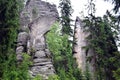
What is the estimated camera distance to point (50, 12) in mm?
33344

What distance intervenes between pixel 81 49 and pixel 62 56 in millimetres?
2220

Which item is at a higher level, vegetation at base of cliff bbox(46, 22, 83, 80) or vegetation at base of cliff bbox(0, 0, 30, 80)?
vegetation at base of cliff bbox(0, 0, 30, 80)

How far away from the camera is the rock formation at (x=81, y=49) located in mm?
28025

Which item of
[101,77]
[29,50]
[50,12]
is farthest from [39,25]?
[101,77]

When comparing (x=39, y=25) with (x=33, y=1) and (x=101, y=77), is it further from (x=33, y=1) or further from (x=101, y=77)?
(x=101, y=77)

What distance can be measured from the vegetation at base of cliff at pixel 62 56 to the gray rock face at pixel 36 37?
1646mm

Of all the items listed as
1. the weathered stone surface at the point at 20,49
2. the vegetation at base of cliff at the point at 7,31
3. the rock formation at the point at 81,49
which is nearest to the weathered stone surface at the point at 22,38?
the weathered stone surface at the point at 20,49

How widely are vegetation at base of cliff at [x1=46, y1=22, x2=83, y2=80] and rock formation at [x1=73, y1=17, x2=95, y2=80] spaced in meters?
0.73

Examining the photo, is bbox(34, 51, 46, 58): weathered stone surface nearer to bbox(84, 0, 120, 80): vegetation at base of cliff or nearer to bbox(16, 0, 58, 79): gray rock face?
bbox(16, 0, 58, 79): gray rock face

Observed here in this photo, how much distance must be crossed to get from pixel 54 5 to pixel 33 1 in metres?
2.85

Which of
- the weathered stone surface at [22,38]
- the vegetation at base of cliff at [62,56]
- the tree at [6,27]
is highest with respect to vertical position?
the tree at [6,27]

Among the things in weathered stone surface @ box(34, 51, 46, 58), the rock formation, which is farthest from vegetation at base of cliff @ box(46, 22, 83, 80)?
weathered stone surface @ box(34, 51, 46, 58)

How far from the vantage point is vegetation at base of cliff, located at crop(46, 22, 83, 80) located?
86.6 ft

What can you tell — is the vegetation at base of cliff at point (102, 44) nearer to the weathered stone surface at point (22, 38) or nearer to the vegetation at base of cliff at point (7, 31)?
the weathered stone surface at point (22, 38)
